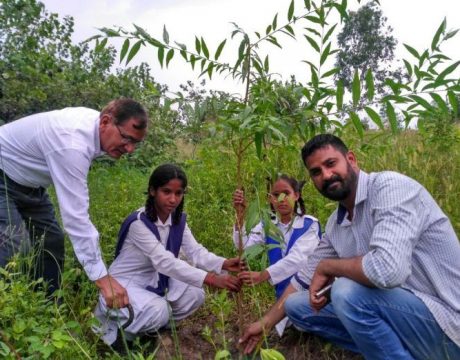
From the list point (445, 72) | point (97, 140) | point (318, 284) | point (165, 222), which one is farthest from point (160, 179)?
point (445, 72)

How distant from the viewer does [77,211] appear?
2.48 m

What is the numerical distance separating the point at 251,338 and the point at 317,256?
1.74ft

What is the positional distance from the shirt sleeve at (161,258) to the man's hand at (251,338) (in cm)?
43

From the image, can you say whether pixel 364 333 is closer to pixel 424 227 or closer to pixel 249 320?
pixel 424 227

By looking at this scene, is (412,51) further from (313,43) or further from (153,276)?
(153,276)

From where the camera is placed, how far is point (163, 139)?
7.74 m

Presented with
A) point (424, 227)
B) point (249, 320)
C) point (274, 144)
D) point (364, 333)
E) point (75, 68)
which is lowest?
point (249, 320)

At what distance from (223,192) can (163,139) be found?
287cm

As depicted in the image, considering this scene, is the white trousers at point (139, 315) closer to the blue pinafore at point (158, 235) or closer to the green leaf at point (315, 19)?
the blue pinafore at point (158, 235)

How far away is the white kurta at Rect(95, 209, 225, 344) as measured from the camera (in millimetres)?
2842

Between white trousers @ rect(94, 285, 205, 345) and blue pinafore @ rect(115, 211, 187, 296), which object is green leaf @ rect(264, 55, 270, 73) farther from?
white trousers @ rect(94, 285, 205, 345)

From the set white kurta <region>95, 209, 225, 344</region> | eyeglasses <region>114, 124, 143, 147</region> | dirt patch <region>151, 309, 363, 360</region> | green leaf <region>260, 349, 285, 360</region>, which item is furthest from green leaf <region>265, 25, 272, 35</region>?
dirt patch <region>151, 309, 363, 360</region>

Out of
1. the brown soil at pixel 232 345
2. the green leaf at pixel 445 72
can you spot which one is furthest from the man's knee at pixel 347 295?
the green leaf at pixel 445 72

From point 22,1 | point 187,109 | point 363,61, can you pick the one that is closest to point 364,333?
point 187,109
